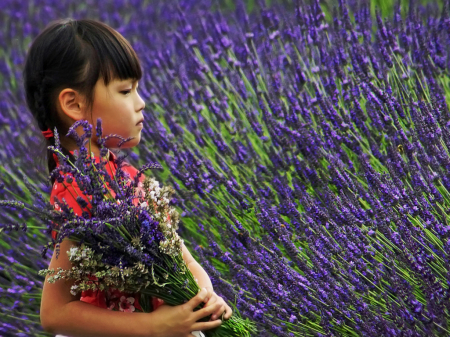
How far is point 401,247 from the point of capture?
66.7 inches

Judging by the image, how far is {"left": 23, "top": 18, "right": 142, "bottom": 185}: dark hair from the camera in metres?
1.49

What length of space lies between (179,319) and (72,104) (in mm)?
582

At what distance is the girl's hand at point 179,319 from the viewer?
52.5 inches

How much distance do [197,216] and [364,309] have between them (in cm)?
88

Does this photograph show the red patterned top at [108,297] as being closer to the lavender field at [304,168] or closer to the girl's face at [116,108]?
the girl's face at [116,108]

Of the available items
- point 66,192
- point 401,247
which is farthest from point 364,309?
point 66,192

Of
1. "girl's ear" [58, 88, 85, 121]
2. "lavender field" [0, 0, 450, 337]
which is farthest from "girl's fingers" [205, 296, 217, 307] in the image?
"girl's ear" [58, 88, 85, 121]

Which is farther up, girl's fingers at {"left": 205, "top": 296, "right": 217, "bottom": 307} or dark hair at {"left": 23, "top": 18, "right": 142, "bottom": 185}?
dark hair at {"left": 23, "top": 18, "right": 142, "bottom": 185}

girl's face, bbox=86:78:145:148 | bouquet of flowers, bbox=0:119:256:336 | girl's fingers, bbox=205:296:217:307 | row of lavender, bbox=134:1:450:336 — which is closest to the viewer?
bouquet of flowers, bbox=0:119:256:336

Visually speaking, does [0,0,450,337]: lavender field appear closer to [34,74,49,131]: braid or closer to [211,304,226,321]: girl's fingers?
[34,74,49,131]: braid

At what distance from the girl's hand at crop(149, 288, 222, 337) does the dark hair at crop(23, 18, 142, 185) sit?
456 mm

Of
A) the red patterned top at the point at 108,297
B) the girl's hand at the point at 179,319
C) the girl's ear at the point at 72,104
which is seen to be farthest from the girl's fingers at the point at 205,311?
the girl's ear at the point at 72,104

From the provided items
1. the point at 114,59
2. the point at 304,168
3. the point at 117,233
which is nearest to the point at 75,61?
the point at 114,59

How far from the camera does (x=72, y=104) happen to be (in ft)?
4.98
